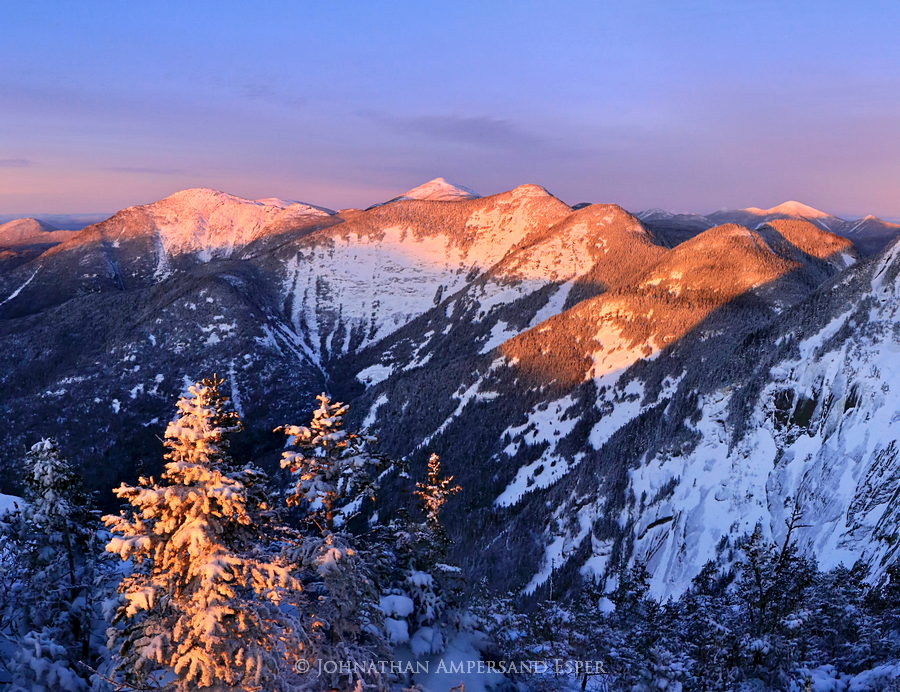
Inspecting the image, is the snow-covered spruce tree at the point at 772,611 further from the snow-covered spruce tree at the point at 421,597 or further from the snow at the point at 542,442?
the snow at the point at 542,442

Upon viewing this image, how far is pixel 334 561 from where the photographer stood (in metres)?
11.2

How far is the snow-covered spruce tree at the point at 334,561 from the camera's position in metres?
11.0

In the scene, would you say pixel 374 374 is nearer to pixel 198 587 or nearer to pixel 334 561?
pixel 334 561

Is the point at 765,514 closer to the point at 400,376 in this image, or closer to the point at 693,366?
the point at 693,366

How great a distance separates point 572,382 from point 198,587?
305 ft

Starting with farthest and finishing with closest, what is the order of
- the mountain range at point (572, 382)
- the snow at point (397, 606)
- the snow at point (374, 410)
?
the snow at point (374, 410) → the mountain range at point (572, 382) → the snow at point (397, 606)

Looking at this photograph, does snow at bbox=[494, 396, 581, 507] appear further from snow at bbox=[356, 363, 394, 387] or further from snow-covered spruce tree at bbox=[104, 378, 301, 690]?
snow-covered spruce tree at bbox=[104, 378, 301, 690]

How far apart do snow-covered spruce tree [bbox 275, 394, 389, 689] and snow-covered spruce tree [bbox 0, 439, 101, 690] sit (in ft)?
22.8

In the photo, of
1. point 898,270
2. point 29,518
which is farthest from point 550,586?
point 29,518

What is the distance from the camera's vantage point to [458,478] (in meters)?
90.8

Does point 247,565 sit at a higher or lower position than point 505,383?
higher

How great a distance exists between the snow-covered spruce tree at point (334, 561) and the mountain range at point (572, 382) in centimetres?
604

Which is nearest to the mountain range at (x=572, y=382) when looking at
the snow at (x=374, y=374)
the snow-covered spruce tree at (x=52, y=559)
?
the snow at (x=374, y=374)

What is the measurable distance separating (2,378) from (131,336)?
35.0 metres
